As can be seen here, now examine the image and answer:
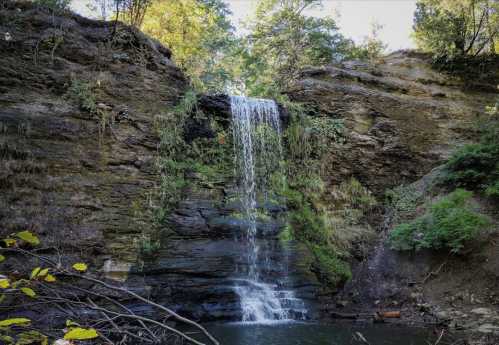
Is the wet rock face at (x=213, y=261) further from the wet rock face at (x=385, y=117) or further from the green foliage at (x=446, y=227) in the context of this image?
the wet rock face at (x=385, y=117)

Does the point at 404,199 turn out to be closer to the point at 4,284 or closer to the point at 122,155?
the point at 122,155

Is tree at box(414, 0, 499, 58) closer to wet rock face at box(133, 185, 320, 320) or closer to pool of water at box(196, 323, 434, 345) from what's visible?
wet rock face at box(133, 185, 320, 320)

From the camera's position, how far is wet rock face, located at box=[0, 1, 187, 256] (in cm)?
652

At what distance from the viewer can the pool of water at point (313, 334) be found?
536 centimetres

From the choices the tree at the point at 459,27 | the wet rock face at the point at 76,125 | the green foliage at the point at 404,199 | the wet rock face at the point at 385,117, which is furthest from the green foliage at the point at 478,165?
the wet rock face at the point at 76,125

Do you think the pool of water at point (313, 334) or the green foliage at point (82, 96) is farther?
the green foliage at point (82, 96)

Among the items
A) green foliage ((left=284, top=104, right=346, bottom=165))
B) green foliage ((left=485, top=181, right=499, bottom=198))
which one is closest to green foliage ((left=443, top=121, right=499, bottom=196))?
green foliage ((left=485, top=181, right=499, bottom=198))

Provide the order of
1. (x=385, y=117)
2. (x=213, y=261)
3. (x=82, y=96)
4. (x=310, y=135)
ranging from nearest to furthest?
1. (x=213, y=261)
2. (x=82, y=96)
3. (x=310, y=135)
4. (x=385, y=117)

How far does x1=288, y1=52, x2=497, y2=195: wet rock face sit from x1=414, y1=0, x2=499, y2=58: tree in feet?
6.12

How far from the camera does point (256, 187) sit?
30.6 ft

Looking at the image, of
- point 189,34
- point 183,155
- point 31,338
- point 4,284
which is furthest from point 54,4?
point 31,338

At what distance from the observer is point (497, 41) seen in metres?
14.9

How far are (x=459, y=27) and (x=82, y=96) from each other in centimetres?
1393

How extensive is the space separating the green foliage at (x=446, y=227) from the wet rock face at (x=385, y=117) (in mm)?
2554
